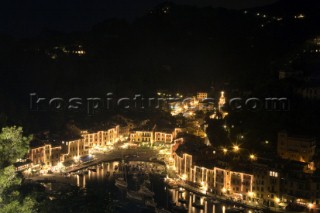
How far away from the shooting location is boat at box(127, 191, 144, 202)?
14.1m

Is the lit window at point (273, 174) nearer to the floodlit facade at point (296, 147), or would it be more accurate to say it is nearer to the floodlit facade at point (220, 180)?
the floodlit facade at point (220, 180)

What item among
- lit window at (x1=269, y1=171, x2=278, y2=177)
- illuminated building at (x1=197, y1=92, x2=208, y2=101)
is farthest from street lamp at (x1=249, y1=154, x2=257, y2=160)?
illuminated building at (x1=197, y1=92, x2=208, y2=101)

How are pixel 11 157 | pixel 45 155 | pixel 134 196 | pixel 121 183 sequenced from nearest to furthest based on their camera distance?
pixel 11 157
pixel 134 196
pixel 121 183
pixel 45 155

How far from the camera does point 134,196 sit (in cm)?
1424

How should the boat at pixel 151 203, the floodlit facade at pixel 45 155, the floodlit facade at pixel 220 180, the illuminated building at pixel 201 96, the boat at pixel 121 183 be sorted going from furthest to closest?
the illuminated building at pixel 201 96 < the floodlit facade at pixel 45 155 < the boat at pixel 121 183 < the floodlit facade at pixel 220 180 < the boat at pixel 151 203

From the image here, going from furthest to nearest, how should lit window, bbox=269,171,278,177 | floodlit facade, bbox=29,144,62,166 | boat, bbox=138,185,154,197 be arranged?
floodlit facade, bbox=29,144,62,166 → boat, bbox=138,185,154,197 → lit window, bbox=269,171,278,177

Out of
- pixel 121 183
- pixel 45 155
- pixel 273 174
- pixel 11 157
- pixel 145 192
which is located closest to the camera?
pixel 11 157

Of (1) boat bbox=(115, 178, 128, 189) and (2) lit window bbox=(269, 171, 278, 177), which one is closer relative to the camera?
(2) lit window bbox=(269, 171, 278, 177)

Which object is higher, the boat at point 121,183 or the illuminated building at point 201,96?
the illuminated building at point 201,96

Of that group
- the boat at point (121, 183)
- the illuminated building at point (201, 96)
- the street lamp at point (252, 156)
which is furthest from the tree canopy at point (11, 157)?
the illuminated building at point (201, 96)

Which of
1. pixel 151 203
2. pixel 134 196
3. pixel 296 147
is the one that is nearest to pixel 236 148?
pixel 296 147

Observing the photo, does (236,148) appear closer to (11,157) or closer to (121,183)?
(121,183)

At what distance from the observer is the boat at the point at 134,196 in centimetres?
1406

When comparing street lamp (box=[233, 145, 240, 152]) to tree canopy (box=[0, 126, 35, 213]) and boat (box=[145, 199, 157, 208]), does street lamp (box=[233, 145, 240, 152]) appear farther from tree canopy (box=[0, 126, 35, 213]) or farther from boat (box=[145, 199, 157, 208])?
tree canopy (box=[0, 126, 35, 213])
